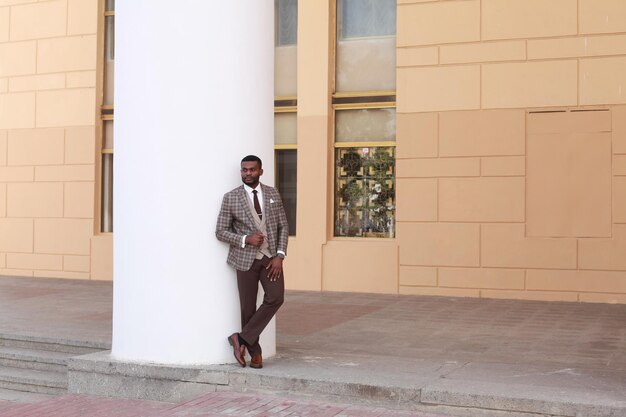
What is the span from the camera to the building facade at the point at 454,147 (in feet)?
43.8

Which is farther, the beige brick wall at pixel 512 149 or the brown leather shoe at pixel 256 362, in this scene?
the beige brick wall at pixel 512 149

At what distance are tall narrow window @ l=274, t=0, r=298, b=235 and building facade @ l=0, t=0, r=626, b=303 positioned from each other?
0.02 m

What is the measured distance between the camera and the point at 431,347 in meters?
9.34

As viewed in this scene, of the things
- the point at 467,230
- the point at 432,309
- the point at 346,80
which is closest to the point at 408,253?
the point at 467,230

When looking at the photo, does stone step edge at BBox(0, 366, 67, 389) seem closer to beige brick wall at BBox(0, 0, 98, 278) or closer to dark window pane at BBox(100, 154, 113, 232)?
beige brick wall at BBox(0, 0, 98, 278)

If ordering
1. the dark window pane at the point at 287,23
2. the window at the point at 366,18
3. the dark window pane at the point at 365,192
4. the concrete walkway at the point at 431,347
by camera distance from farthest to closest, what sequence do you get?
1. the dark window pane at the point at 287,23
2. the window at the point at 366,18
3. the dark window pane at the point at 365,192
4. the concrete walkway at the point at 431,347

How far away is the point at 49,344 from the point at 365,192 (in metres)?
6.86

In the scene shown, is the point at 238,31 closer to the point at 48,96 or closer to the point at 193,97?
the point at 193,97

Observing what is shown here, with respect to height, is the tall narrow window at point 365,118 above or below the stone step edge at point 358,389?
above

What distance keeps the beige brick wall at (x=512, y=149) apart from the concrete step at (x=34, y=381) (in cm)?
678

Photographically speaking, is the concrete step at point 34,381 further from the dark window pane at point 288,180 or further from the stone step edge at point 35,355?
the dark window pane at point 288,180

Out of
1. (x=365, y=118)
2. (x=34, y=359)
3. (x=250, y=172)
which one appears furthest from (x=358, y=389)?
(x=365, y=118)

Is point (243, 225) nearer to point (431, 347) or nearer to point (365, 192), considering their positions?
point (431, 347)

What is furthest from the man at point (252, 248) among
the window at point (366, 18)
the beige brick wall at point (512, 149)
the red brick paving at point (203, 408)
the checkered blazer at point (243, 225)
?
the window at point (366, 18)
